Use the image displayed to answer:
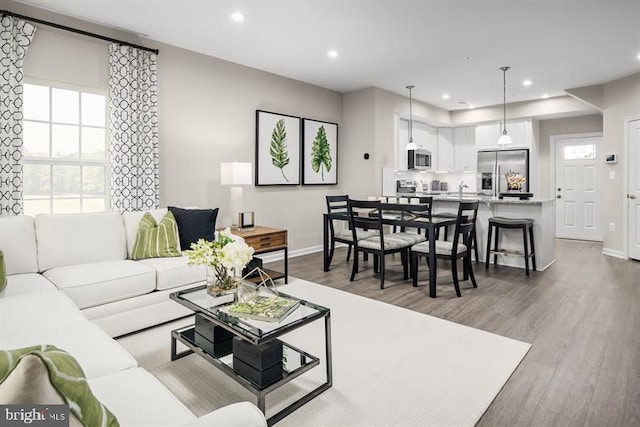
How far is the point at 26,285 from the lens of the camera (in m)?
2.59

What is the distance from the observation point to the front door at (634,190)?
5566 millimetres

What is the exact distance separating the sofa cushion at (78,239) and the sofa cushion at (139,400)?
2071 mm

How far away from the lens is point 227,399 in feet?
6.76

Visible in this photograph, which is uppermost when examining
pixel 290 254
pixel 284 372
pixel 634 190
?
pixel 634 190

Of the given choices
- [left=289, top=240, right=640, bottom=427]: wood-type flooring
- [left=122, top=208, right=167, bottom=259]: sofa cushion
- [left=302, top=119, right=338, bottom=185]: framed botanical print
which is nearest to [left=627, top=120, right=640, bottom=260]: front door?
[left=289, top=240, right=640, bottom=427]: wood-type flooring

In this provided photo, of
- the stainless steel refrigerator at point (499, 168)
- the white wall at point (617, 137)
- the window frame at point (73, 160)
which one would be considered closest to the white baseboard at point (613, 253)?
the white wall at point (617, 137)

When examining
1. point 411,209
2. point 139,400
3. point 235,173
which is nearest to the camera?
point 139,400

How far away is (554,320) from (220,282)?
2.79m

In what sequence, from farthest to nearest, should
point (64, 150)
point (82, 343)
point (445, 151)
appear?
point (445, 151), point (64, 150), point (82, 343)

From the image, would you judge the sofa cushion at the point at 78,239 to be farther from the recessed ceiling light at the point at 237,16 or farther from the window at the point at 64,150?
the recessed ceiling light at the point at 237,16

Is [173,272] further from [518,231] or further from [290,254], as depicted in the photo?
[518,231]

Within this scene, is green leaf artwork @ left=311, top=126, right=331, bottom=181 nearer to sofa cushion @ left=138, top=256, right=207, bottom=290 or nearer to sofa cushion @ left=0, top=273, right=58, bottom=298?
sofa cushion @ left=138, top=256, right=207, bottom=290

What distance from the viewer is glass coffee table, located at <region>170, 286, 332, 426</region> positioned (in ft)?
6.01

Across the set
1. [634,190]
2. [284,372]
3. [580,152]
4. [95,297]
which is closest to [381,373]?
[284,372]
